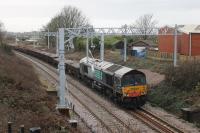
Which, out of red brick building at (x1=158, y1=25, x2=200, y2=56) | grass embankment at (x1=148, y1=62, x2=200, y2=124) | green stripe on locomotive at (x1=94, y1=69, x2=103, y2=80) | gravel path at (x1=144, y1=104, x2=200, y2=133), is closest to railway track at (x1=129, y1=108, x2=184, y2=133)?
gravel path at (x1=144, y1=104, x2=200, y2=133)

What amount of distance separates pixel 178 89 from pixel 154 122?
8.48 meters

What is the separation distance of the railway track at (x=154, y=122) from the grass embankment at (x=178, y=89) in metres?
2.40

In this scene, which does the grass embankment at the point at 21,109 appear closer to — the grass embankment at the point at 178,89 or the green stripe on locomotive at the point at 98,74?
the green stripe on locomotive at the point at 98,74

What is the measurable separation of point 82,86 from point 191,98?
15261mm

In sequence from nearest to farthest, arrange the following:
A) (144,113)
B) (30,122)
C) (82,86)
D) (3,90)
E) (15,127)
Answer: (15,127) < (30,122) < (3,90) < (144,113) < (82,86)

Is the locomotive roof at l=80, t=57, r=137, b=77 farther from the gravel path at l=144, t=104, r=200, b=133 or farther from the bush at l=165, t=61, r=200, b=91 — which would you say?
the bush at l=165, t=61, r=200, b=91

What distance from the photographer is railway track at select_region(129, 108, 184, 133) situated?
25281 mm

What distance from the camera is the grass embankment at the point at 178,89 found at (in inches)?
1261

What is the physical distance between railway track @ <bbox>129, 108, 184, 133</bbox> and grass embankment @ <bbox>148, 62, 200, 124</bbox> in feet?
7.88

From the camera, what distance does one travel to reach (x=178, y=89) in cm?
3509

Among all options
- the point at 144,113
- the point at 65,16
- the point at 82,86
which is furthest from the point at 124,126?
the point at 65,16

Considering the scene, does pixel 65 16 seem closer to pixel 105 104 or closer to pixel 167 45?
pixel 167 45

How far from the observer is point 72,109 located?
102ft

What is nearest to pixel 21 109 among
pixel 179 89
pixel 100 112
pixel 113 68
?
pixel 100 112
